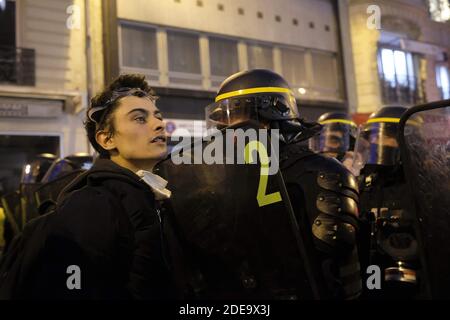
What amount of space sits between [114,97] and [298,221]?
93 centimetres

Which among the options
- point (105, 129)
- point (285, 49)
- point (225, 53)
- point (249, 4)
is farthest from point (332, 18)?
point (105, 129)

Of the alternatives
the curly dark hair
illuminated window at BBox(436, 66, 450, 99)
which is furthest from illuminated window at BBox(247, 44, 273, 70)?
the curly dark hair

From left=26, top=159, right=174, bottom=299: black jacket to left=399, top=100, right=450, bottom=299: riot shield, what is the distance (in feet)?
2.61

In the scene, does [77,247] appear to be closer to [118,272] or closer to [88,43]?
[118,272]

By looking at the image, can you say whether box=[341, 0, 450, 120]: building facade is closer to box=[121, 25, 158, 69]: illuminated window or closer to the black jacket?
box=[121, 25, 158, 69]: illuminated window

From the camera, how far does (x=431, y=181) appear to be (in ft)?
4.31

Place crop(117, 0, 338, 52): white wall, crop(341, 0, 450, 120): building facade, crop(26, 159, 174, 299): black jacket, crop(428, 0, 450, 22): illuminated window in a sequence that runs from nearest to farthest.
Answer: crop(26, 159, 174, 299): black jacket
crop(117, 0, 338, 52): white wall
crop(428, 0, 450, 22): illuminated window
crop(341, 0, 450, 120): building facade

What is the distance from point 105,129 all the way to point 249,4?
11.2 meters

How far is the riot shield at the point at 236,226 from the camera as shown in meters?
1.49

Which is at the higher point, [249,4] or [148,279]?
[249,4]

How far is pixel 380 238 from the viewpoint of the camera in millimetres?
2543

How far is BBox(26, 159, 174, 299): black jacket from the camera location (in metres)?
1.16

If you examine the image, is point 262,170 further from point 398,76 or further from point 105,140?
point 398,76
